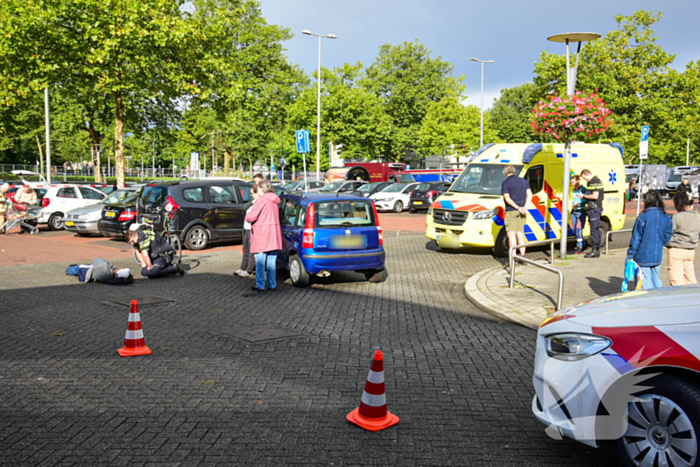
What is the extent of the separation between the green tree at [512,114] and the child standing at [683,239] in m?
70.1

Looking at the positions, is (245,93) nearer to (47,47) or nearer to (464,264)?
(47,47)

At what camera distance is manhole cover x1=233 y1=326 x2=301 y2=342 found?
6.68 meters

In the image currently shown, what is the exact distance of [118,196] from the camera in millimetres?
19875

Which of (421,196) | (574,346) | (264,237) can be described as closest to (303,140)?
(421,196)

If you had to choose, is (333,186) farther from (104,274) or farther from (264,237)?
(264,237)

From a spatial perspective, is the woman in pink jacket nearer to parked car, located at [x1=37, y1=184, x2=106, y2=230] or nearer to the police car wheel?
the police car wheel

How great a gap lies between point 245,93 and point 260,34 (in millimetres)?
24476

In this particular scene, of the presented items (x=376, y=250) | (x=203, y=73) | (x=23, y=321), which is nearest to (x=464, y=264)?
(x=376, y=250)

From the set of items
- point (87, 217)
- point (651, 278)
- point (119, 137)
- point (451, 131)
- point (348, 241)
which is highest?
point (451, 131)

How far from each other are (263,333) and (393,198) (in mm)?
25851

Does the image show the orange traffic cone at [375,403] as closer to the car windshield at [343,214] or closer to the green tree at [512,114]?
the car windshield at [343,214]

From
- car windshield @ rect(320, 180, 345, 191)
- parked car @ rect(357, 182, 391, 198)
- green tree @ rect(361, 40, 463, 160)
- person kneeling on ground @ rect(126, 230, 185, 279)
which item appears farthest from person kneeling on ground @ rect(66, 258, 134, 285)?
green tree @ rect(361, 40, 463, 160)

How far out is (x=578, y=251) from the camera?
44.8 ft

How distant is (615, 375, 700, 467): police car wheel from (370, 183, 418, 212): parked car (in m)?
29.1
